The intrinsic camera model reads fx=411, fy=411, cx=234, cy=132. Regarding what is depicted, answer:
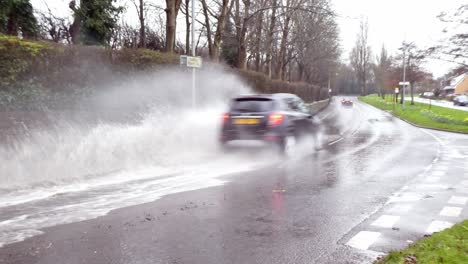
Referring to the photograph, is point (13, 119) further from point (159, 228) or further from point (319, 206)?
point (319, 206)

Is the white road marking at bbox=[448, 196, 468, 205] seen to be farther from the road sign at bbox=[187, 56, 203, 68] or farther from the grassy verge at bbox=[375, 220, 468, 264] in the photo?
the road sign at bbox=[187, 56, 203, 68]

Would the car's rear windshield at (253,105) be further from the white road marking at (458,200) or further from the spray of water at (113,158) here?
the white road marking at (458,200)

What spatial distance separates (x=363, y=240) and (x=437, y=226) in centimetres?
135

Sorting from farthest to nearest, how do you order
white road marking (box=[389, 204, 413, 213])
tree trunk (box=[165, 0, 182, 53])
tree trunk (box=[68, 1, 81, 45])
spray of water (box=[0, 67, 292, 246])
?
tree trunk (box=[68, 1, 81, 45]) < tree trunk (box=[165, 0, 182, 53]) < spray of water (box=[0, 67, 292, 246]) < white road marking (box=[389, 204, 413, 213])

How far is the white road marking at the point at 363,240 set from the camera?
15.8 feet

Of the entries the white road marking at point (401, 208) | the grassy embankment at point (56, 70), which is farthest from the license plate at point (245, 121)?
the white road marking at point (401, 208)

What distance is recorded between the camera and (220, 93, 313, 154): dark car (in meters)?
11.5

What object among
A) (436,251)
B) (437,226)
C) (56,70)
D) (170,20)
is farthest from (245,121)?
(436,251)

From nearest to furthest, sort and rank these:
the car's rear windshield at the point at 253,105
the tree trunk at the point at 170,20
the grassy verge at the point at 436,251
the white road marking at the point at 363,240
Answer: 1. the grassy verge at the point at 436,251
2. the white road marking at the point at 363,240
3. the car's rear windshield at the point at 253,105
4. the tree trunk at the point at 170,20

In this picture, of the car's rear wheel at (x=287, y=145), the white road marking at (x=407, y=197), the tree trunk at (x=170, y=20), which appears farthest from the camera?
the tree trunk at (x=170, y=20)

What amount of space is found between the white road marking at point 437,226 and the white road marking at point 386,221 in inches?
17.9

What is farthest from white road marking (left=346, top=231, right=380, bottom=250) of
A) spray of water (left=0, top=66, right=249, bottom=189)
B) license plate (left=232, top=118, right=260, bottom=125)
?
license plate (left=232, top=118, right=260, bottom=125)

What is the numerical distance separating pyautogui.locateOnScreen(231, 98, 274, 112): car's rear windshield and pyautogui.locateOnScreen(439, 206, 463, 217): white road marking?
5949mm

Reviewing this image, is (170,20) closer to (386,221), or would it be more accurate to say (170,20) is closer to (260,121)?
(260,121)
